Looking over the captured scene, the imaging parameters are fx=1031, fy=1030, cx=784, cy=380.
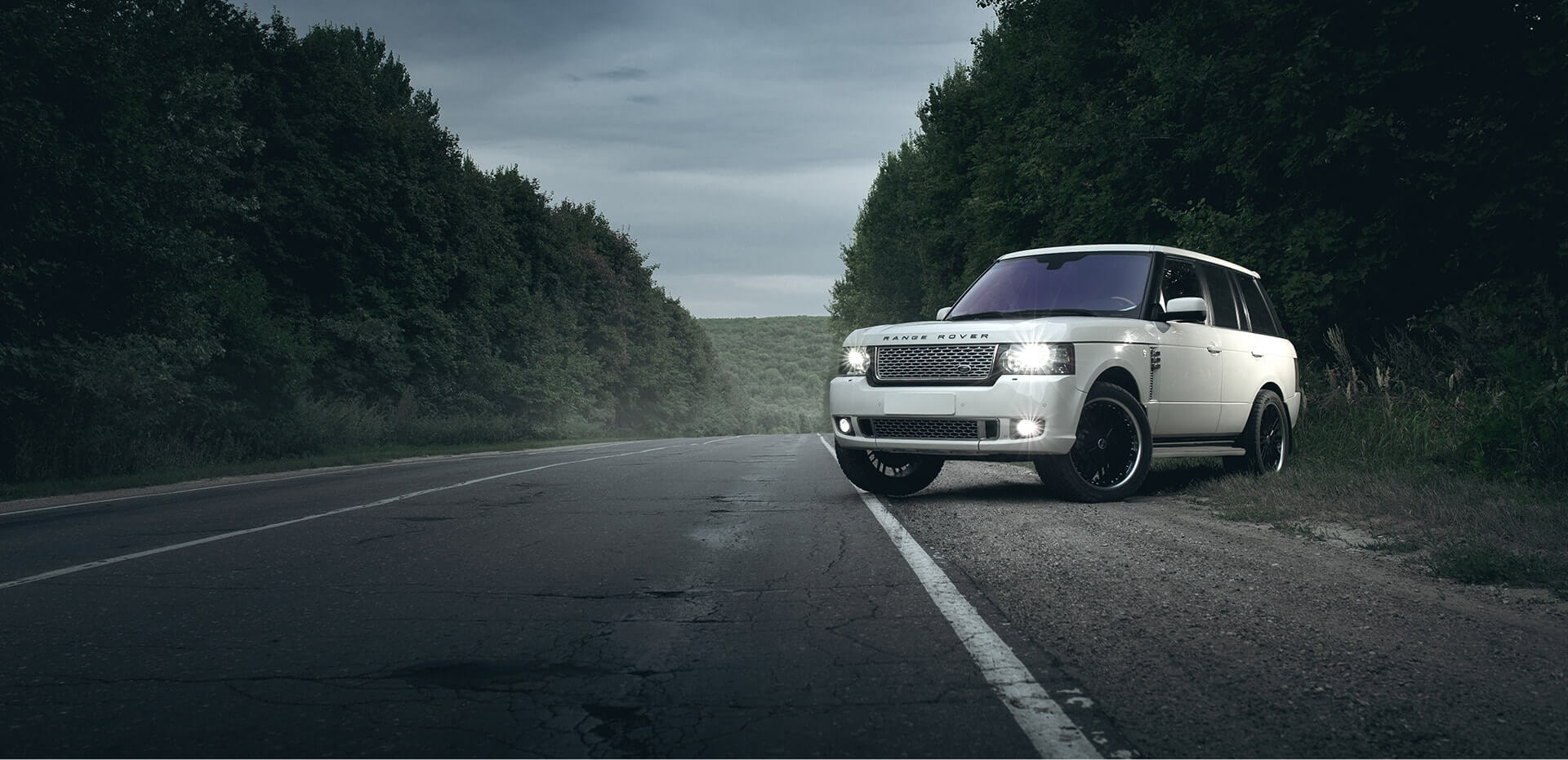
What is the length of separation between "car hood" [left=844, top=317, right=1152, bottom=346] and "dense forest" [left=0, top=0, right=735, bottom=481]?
46.3 ft

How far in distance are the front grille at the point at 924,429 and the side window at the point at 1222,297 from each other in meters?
3.26

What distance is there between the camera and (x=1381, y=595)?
4875 mm

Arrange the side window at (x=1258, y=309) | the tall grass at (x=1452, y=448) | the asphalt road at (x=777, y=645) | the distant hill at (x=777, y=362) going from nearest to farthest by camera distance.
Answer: the asphalt road at (x=777, y=645) < the tall grass at (x=1452, y=448) < the side window at (x=1258, y=309) < the distant hill at (x=777, y=362)

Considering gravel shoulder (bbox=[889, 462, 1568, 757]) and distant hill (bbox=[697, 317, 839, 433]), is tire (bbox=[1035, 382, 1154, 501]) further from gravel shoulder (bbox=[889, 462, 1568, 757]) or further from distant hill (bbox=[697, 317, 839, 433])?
distant hill (bbox=[697, 317, 839, 433])

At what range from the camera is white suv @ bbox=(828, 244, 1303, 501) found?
8.15 meters

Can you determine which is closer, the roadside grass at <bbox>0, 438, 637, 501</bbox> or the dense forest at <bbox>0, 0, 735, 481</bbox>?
the roadside grass at <bbox>0, 438, 637, 501</bbox>

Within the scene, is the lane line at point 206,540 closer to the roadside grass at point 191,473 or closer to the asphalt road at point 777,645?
the asphalt road at point 777,645

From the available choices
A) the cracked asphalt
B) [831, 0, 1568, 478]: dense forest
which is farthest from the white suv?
[831, 0, 1568, 478]: dense forest

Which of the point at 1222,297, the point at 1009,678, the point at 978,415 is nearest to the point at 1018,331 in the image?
the point at 978,415

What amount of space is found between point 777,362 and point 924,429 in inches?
6801

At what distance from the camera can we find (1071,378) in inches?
320

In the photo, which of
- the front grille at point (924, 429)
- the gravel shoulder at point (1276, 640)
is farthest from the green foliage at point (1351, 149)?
the gravel shoulder at point (1276, 640)

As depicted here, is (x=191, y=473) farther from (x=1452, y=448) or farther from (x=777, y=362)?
(x=777, y=362)

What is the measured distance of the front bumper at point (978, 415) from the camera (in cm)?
804
